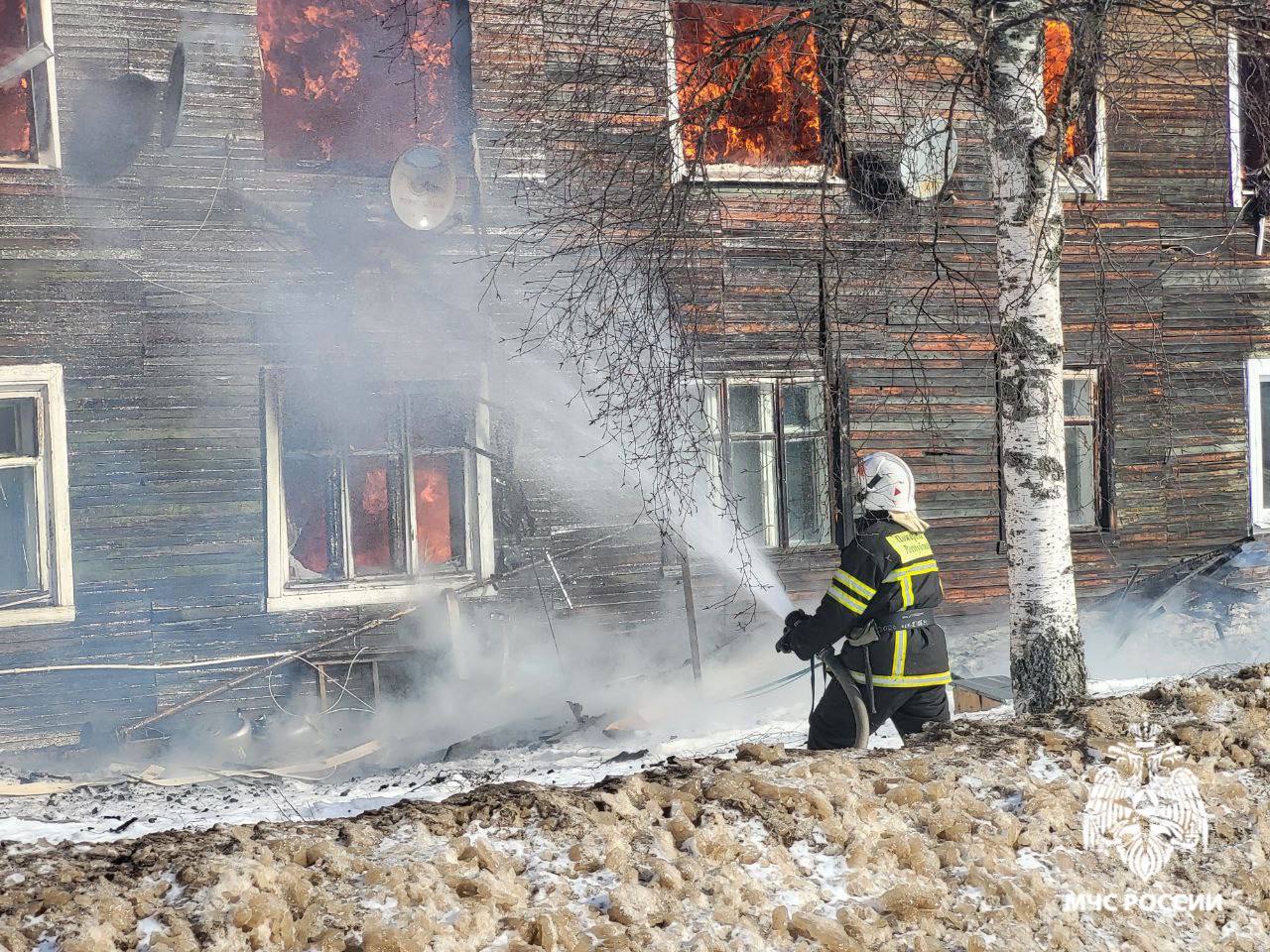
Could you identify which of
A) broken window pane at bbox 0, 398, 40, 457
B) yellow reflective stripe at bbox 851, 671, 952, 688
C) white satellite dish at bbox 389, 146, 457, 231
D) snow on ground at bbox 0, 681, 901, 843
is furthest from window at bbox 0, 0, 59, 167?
yellow reflective stripe at bbox 851, 671, 952, 688

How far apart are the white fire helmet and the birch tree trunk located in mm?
728

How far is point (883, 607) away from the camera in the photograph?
5.23 m

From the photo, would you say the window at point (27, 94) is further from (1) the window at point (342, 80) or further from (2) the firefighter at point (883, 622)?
(2) the firefighter at point (883, 622)

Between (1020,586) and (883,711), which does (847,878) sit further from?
(1020,586)

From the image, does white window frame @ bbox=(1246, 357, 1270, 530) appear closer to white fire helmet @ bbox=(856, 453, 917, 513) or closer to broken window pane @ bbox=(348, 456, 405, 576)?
white fire helmet @ bbox=(856, 453, 917, 513)

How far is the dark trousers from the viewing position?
531 cm

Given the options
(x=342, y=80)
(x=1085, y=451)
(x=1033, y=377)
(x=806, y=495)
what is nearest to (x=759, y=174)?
(x=806, y=495)

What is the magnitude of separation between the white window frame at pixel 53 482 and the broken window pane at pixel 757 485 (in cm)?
590

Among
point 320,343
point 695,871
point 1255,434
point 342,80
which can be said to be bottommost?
point 695,871

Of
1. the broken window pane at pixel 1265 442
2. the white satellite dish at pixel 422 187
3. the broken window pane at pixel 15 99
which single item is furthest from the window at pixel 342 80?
the broken window pane at pixel 1265 442

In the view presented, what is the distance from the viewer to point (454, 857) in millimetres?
3619

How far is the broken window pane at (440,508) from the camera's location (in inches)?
389

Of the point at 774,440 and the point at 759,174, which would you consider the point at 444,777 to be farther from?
the point at 759,174

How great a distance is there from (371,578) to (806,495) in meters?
4.35
